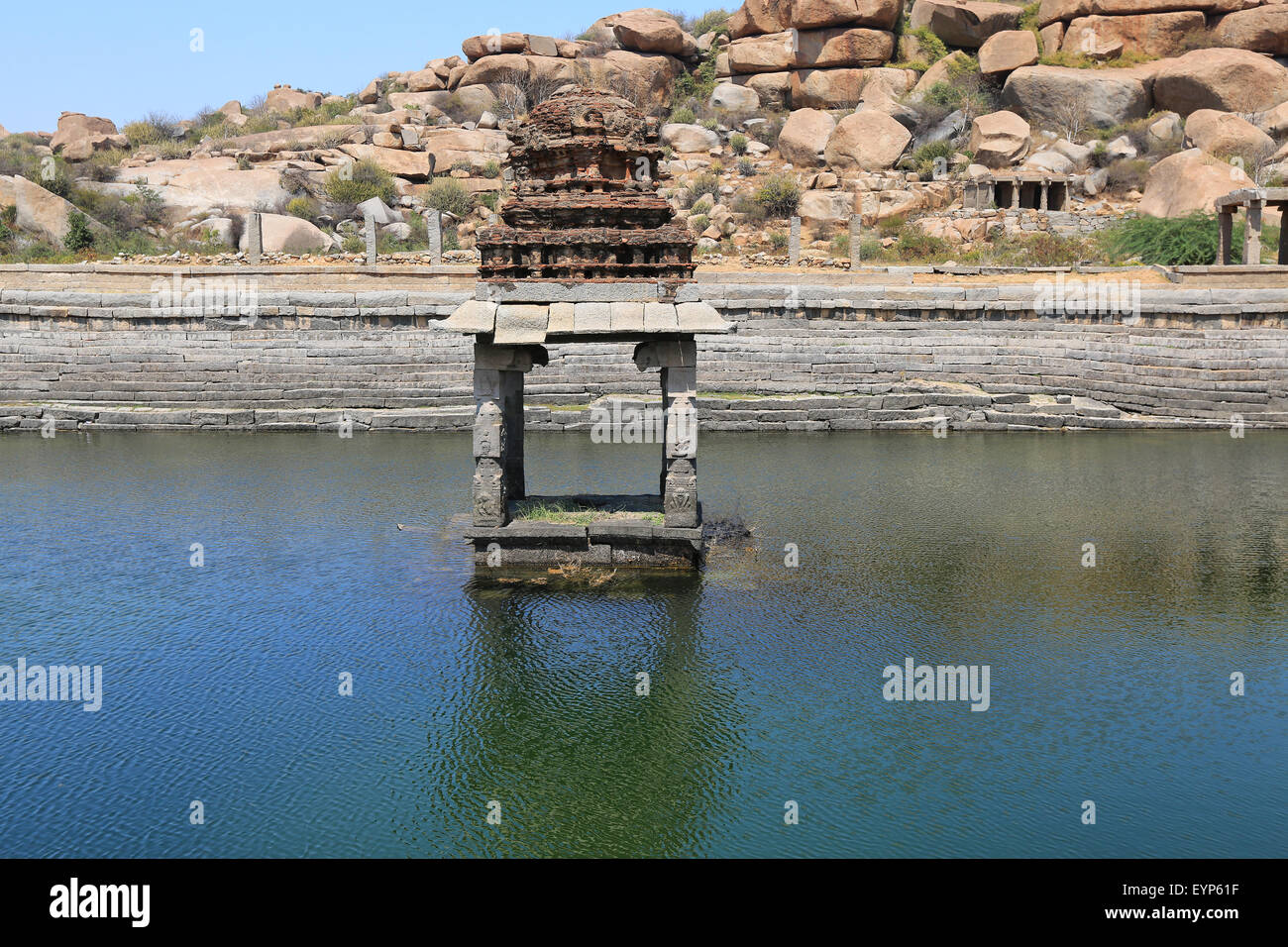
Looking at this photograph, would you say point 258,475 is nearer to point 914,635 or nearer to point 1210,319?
point 914,635

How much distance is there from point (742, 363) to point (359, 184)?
2645cm

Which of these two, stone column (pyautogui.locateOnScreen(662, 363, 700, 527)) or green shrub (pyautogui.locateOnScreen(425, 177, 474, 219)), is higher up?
green shrub (pyautogui.locateOnScreen(425, 177, 474, 219))

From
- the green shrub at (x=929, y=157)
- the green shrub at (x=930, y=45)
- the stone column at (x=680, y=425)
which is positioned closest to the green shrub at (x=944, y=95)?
the green shrub at (x=929, y=157)

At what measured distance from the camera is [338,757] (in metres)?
7.59

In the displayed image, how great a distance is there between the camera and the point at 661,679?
9.10 metres

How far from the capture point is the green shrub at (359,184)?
44.9 m

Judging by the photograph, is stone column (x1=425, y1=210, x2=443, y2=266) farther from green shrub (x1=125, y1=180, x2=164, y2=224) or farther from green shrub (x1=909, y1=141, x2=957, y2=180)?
green shrub (x1=909, y1=141, x2=957, y2=180)

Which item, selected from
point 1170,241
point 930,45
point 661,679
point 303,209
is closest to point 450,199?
point 303,209

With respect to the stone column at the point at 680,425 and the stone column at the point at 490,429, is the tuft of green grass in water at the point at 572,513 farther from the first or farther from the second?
the stone column at the point at 490,429

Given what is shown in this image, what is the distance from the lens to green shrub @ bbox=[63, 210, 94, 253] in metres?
38.5

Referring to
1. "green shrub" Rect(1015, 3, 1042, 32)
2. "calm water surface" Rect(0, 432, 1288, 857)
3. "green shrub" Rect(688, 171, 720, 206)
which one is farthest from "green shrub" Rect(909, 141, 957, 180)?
"calm water surface" Rect(0, 432, 1288, 857)

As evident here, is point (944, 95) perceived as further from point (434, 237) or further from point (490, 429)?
point (490, 429)

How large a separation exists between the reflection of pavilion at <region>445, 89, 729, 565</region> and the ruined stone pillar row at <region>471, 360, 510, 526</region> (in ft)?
0.04

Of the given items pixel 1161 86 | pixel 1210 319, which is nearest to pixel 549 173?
pixel 1210 319
